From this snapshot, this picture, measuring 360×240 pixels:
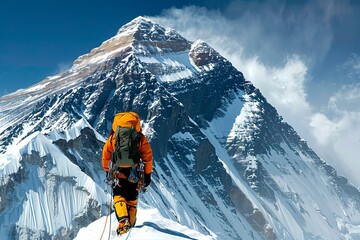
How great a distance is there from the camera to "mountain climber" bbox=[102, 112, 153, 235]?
18.0 meters

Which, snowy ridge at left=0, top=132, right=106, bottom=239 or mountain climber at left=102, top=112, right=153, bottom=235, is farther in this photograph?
snowy ridge at left=0, top=132, right=106, bottom=239

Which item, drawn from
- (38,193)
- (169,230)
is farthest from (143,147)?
(38,193)

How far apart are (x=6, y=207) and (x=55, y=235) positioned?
1474 centimetres

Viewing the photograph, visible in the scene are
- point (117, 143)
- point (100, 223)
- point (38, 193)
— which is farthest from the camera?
point (38, 193)

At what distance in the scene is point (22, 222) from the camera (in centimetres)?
13562

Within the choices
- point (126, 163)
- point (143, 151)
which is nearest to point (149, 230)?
point (126, 163)

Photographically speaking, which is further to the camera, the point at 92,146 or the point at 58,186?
the point at 92,146

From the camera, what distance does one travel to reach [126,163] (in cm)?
1820

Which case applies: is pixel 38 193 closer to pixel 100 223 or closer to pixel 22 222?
pixel 22 222

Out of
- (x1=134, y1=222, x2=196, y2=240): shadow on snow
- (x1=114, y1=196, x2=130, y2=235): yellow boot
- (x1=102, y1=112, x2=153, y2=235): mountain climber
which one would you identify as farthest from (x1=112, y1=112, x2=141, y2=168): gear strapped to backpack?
(x1=134, y1=222, x2=196, y2=240): shadow on snow

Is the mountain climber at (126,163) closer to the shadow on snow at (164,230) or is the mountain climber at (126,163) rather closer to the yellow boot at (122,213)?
the yellow boot at (122,213)

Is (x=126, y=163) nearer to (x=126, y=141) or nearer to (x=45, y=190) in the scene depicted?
(x=126, y=141)

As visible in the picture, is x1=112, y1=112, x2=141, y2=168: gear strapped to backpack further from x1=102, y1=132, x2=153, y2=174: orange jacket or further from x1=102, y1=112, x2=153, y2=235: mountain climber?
x1=102, y1=132, x2=153, y2=174: orange jacket

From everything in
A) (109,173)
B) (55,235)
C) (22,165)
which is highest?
(22,165)
